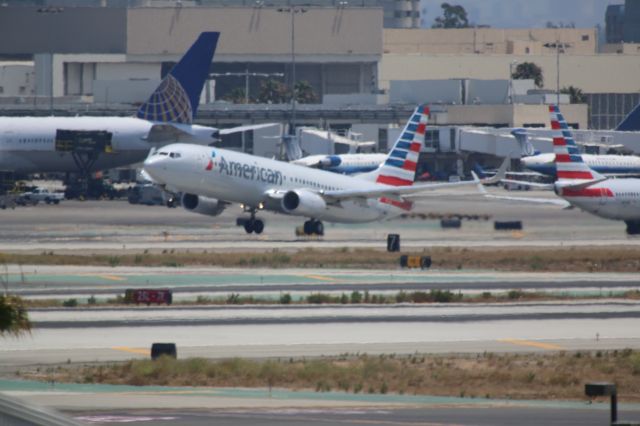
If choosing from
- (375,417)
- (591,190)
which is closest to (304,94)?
(591,190)

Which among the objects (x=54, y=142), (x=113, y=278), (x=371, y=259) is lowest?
(x=113, y=278)

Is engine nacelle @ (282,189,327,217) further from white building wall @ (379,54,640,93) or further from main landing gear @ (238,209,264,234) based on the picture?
white building wall @ (379,54,640,93)

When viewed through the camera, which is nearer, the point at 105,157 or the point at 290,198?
the point at 290,198

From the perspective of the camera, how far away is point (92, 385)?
Result: 92.4 ft

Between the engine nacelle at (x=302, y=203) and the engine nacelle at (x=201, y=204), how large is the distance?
12.1 feet

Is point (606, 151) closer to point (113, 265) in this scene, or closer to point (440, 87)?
point (440, 87)

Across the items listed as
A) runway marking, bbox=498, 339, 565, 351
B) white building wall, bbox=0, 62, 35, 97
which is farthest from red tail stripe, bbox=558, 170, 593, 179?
white building wall, bbox=0, 62, 35, 97

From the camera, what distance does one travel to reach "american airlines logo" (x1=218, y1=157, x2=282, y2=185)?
7125 cm

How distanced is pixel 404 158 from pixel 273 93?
356 ft

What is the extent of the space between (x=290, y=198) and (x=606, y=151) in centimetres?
7787

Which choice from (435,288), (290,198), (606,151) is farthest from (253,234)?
(606,151)

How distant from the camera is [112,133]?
11012 centimetres

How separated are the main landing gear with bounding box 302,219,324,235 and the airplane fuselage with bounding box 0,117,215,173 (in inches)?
1504

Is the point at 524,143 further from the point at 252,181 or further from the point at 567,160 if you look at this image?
the point at 252,181
